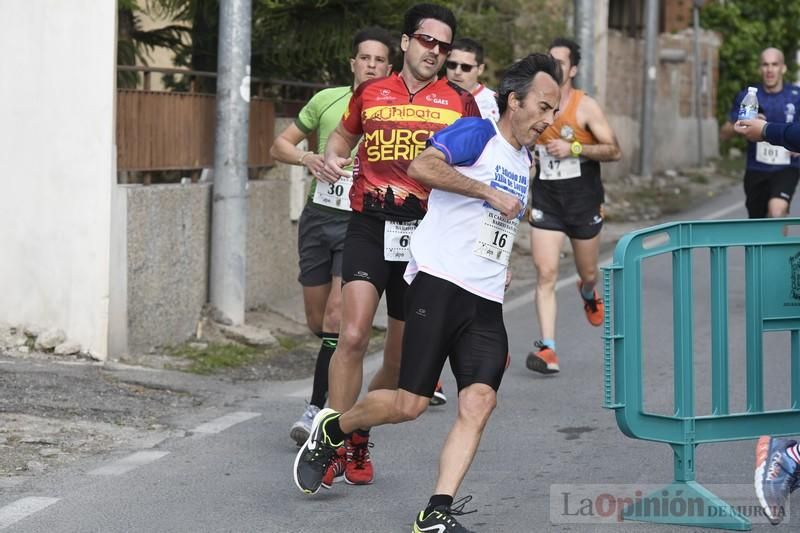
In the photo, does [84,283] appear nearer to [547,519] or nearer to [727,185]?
[547,519]

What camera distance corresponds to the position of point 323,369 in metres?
7.36

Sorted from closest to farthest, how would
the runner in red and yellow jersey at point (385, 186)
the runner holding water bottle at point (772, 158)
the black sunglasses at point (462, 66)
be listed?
1. the runner in red and yellow jersey at point (385, 186)
2. the black sunglasses at point (462, 66)
3. the runner holding water bottle at point (772, 158)

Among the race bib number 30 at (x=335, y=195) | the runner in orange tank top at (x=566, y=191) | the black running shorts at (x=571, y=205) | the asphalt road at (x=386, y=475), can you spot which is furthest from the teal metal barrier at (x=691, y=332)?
the black running shorts at (x=571, y=205)

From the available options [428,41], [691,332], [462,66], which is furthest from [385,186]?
[462,66]

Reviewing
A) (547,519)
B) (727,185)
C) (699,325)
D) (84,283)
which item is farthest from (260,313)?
(727,185)

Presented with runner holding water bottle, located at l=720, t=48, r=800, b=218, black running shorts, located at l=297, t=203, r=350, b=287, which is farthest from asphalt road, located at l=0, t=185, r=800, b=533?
runner holding water bottle, located at l=720, t=48, r=800, b=218

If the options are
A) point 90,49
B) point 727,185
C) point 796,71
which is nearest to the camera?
point 90,49

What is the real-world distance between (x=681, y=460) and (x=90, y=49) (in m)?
4.92

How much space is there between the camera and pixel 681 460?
19.5 feet

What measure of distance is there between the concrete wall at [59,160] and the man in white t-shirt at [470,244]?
398 cm

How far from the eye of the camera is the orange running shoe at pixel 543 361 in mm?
9555

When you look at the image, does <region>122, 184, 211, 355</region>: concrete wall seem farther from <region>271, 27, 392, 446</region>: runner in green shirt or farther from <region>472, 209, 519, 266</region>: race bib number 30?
<region>472, 209, 519, 266</region>: race bib number 30

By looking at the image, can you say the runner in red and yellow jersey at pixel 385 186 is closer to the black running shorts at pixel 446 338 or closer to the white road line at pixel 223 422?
the black running shorts at pixel 446 338

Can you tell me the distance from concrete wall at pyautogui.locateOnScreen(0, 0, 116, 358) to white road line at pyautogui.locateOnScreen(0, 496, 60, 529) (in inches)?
125
